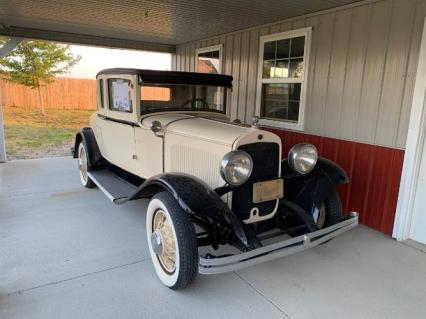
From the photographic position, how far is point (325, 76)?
4207mm

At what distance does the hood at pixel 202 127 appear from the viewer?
2.69 meters

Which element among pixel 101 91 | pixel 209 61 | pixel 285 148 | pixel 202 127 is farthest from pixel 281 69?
pixel 101 91

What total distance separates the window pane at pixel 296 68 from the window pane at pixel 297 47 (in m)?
0.08

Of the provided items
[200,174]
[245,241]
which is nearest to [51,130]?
[200,174]

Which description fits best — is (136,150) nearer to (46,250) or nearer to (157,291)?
(46,250)

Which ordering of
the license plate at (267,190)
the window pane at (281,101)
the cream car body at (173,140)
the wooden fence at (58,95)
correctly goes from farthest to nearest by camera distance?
the wooden fence at (58,95)
the window pane at (281,101)
the cream car body at (173,140)
the license plate at (267,190)

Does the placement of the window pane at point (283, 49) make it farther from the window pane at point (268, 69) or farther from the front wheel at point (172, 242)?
the front wheel at point (172, 242)

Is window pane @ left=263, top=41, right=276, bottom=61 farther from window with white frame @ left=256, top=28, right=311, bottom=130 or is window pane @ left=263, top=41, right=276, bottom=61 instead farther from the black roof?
the black roof

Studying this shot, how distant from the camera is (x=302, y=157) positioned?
111 inches

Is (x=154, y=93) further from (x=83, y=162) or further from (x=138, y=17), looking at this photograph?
(x=83, y=162)

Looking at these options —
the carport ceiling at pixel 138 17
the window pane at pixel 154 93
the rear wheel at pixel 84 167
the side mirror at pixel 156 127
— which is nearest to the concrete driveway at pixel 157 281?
the rear wheel at pixel 84 167

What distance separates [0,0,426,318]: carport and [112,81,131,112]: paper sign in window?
1.18m

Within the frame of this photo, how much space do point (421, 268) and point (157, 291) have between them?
7.86ft

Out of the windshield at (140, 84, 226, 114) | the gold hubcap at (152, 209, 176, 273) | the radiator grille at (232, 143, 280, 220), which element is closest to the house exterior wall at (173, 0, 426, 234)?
the windshield at (140, 84, 226, 114)
